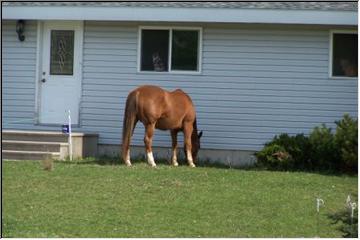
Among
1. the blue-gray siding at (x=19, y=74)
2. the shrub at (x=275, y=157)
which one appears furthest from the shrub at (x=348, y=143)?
the blue-gray siding at (x=19, y=74)

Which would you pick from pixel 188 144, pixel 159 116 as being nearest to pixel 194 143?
pixel 188 144

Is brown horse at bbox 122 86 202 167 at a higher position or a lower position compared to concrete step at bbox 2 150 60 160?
higher

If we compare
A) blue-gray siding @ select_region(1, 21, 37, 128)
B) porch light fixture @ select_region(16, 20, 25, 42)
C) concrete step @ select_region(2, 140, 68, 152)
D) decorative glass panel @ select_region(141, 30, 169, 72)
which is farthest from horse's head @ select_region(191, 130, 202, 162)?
porch light fixture @ select_region(16, 20, 25, 42)

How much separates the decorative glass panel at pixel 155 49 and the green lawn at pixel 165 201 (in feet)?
8.89

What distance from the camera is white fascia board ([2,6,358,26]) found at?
14328 millimetres

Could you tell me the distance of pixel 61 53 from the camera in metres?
16.0

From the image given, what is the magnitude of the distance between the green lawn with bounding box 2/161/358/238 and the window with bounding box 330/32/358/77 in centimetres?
314

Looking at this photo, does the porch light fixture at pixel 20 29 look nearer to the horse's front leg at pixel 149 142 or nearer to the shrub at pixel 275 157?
the horse's front leg at pixel 149 142

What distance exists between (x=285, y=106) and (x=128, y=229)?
7.51 m

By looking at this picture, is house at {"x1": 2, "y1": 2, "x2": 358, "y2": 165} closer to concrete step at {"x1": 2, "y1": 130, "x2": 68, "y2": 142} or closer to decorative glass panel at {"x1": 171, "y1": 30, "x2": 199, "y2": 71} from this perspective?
decorative glass panel at {"x1": 171, "y1": 30, "x2": 199, "y2": 71}

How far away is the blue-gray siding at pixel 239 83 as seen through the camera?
15062mm

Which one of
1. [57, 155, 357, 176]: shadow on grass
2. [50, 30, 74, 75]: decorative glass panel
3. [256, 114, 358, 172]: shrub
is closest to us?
[256, 114, 358, 172]: shrub

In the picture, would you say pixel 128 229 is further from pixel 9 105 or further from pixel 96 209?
pixel 9 105

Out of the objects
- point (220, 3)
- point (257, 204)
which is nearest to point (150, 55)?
point (220, 3)
